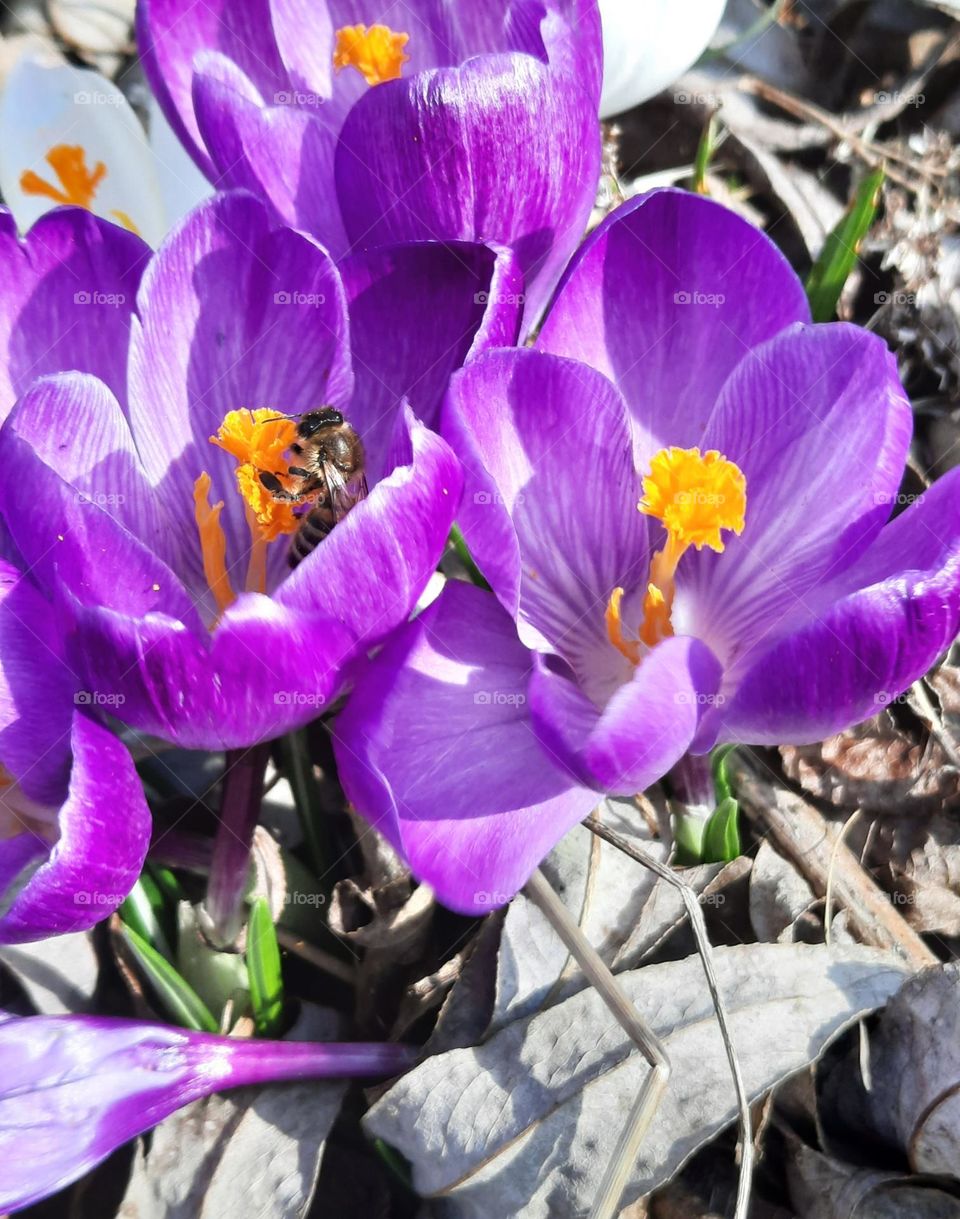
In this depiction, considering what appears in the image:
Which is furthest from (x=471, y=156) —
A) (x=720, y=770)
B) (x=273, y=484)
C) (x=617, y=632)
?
(x=720, y=770)

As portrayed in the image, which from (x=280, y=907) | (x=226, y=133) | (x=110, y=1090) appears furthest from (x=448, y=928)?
(x=226, y=133)

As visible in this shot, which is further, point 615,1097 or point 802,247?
point 802,247

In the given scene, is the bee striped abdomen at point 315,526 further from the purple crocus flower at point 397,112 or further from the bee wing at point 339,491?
the purple crocus flower at point 397,112

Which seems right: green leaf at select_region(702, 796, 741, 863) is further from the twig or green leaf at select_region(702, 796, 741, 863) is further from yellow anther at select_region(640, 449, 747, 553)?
the twig

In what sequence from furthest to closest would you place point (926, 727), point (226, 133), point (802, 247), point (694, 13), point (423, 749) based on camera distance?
point (802, 247) → point (694, 13) → point (926, 727) → point (226, 133) → point (423, 749)

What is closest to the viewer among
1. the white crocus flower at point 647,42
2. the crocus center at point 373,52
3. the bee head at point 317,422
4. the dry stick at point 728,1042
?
the dry stick at point 728,1042

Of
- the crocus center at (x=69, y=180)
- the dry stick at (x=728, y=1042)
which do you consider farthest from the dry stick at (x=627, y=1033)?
the crocus center at (x=69, y=180)

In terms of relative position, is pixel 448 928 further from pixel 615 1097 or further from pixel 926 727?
pixel 926 727
